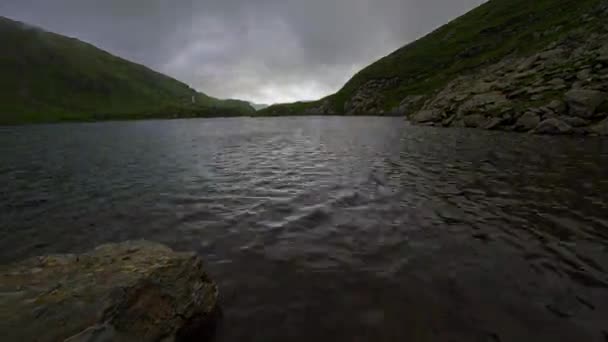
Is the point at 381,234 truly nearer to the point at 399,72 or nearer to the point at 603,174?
the point at 603,174

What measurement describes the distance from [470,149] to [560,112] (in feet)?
74.5

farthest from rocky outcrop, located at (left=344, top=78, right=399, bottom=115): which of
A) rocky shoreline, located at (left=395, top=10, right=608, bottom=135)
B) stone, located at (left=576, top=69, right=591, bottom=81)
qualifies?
stone, located at (left=576, top=69, right=591, bottom=81)

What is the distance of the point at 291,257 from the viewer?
8.04 m

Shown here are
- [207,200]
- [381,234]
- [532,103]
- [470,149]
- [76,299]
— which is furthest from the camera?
[532,103]

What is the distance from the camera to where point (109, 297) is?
15.0ft

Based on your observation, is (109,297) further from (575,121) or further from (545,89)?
(545,89)

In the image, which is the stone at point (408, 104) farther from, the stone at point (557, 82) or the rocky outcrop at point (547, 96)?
the stone at point (557, 82)

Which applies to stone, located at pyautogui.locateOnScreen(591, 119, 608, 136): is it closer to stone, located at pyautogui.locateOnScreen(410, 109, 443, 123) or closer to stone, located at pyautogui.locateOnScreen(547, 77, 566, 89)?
stone, located at pyautogui.locateOnScreen(547, 77, 566, 89)

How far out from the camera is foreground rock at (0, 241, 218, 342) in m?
4.08

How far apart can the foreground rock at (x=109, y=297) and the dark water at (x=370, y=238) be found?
93cm

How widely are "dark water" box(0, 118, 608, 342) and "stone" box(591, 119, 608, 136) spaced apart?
18.8m

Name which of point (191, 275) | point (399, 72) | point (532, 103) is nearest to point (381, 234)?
point (191, 275)

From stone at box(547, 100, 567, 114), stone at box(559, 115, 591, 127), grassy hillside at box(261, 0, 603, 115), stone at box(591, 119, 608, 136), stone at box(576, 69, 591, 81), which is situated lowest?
stone at box(591, 119, 608, 136)

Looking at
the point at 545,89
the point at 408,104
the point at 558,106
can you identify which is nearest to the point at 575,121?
the point at 558,106
